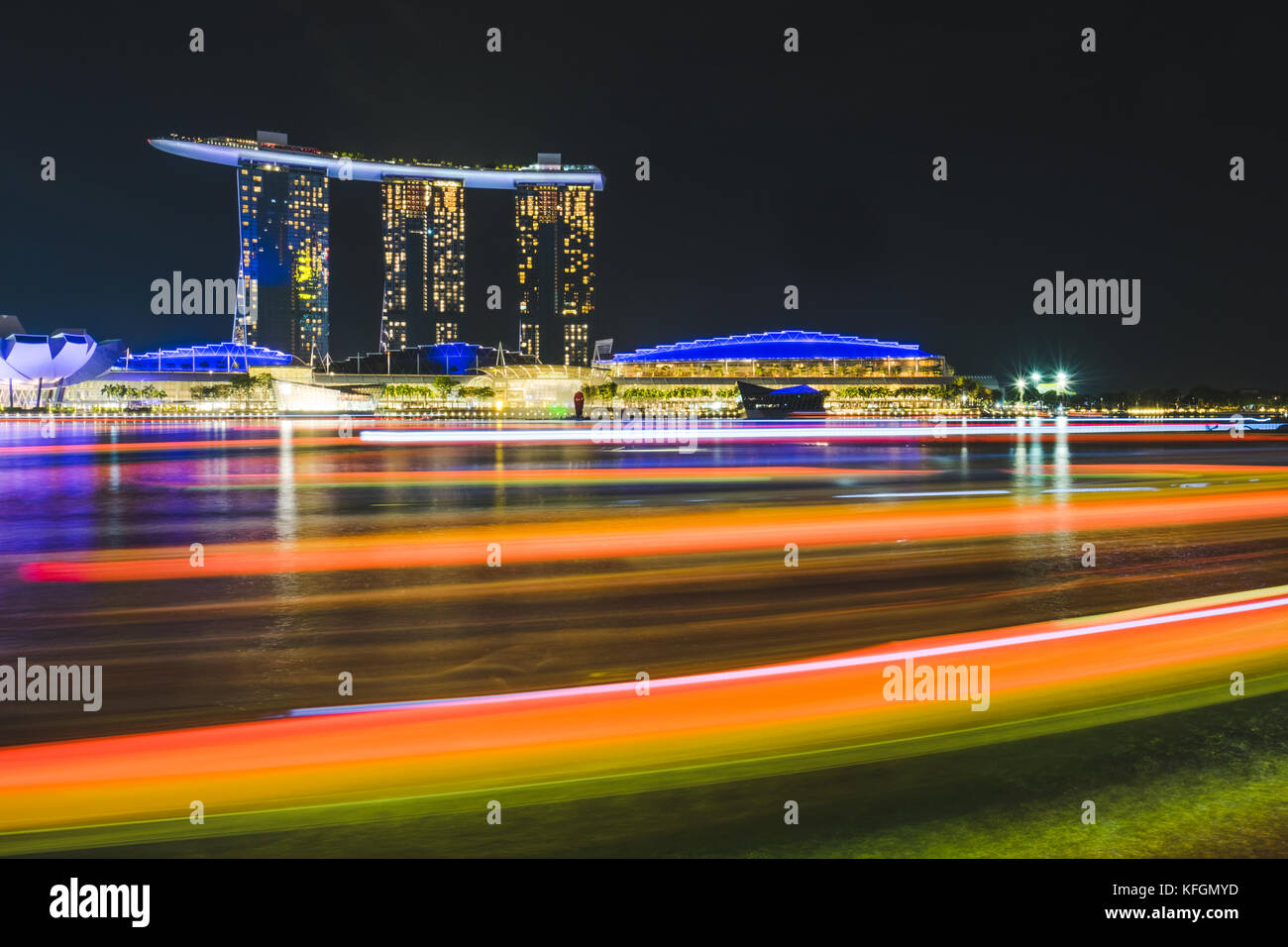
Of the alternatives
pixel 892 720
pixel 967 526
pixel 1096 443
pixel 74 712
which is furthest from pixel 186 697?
pixel 1096 443

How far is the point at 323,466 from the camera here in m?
24.3

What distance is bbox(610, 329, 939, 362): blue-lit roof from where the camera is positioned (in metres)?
145

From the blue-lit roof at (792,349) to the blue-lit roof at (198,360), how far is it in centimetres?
7611

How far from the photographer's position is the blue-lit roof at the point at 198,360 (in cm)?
16475

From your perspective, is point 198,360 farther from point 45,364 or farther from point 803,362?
point 803,362

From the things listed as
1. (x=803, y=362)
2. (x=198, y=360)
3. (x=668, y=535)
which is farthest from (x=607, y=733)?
(x=198, y=360)

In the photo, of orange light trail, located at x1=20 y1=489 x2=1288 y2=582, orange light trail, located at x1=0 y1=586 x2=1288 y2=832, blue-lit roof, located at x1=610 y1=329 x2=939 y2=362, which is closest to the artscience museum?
blue-lit roof, located at x1=610 y1=329 x2=939 y2=362

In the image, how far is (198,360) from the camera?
17150cm

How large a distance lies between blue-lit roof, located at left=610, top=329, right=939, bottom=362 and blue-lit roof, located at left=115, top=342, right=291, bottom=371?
7611cm

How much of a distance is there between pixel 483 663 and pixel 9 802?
8.68 feet

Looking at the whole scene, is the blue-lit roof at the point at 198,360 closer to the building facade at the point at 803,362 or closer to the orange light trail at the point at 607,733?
the building facade at the point at 803,362

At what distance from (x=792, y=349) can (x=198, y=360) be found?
336 ft

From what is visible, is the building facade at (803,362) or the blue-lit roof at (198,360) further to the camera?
the blue-lit roof at (198,360)

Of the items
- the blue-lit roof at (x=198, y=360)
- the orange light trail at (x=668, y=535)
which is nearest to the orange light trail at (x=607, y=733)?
the orange light trail at (x=668, y=535)
